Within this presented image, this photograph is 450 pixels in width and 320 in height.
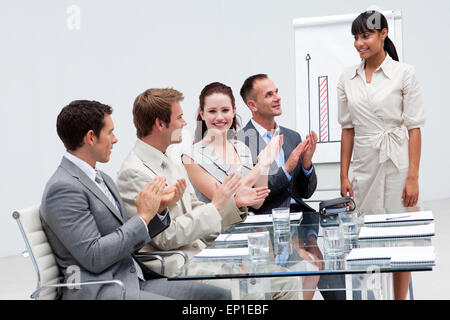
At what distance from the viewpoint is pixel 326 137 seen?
20.4 feet

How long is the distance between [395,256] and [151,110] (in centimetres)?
124

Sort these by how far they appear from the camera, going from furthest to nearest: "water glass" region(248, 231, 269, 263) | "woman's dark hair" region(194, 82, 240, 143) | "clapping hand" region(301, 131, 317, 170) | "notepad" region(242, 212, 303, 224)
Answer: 1. "woman's dark hair" region(194, 82, 240, 143)
2. "clapping hand" region(301, 131, 317, 170)
3. "notepad" region(242, 212, 303, 224)
4. "water glass" region(248, 231, 269, 263)

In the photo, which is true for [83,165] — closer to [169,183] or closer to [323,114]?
[169,183]

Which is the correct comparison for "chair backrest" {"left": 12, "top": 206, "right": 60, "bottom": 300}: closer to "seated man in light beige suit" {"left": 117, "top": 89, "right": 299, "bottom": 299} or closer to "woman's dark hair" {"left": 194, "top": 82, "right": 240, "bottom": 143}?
"seated man in light beige suit" {"left": 117, "top": 89, "right": 299, "bottom": 299}

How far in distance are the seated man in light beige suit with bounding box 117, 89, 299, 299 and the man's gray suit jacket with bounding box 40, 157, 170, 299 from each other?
285 mm

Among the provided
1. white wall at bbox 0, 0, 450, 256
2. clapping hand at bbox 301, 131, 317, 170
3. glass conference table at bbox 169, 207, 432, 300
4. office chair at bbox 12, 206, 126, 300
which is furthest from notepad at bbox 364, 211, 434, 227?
white wall at bbox 0, 0, 450, 256

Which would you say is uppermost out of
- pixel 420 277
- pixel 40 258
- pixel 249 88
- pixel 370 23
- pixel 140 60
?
pixel 140 60

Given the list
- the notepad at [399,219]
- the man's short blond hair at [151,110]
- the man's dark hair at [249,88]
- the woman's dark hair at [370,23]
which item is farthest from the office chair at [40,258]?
the woman's dark hair at [370,23]

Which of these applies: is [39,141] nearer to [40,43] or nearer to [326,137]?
[40,43]

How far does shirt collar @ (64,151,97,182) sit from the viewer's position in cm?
212

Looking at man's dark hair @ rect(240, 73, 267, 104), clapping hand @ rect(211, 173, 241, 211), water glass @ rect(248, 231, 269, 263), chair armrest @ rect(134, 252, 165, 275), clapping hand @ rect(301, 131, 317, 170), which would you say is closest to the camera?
water glass @ rect(248, 231, 269, 263)

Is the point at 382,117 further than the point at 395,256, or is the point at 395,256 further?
the point at 382,117

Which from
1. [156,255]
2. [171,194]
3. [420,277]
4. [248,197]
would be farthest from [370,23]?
[420,277]

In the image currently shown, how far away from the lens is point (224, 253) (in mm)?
2053
